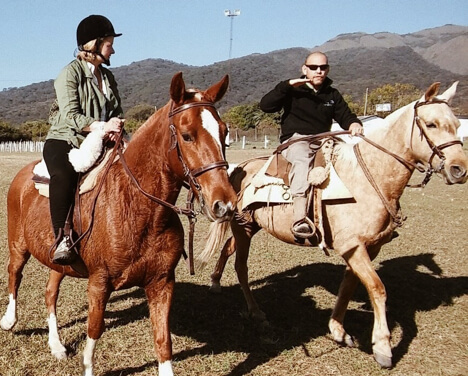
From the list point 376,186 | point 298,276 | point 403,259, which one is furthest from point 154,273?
point 403,259

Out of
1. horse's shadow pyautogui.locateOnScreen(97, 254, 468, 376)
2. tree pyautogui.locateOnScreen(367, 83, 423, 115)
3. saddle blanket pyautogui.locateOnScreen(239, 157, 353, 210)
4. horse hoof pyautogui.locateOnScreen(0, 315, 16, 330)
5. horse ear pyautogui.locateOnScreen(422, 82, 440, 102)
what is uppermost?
tree pyautogui.locateOnScreen(367, 83, 423, 115)

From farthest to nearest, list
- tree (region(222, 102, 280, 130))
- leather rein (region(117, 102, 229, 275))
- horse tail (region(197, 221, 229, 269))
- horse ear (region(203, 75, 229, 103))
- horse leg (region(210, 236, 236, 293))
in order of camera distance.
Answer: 1. tree (region(222, 102, 280, 130))
2. horse leg (region(210, 236, 236, 293))
3. horse tail (region(197, 221, 229, 269))
4. horse ear (region(203, 75, 229, 103))
5. leather rein (region(117, 102, 229, 275))

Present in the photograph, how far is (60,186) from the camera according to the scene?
12.3 feet

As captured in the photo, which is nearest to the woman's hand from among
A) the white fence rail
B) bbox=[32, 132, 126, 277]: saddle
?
bbox=[32, 132, 126, 277]: saddle

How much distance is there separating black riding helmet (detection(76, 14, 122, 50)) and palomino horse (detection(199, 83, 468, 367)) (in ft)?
9.21

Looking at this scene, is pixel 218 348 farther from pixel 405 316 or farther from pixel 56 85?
pixel 56 85

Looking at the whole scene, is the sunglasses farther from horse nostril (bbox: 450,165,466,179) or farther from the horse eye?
the horse eye

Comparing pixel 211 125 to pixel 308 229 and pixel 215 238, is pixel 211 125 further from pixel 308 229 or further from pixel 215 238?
pixel 215 238

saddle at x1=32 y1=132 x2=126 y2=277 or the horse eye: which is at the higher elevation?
the horse eye

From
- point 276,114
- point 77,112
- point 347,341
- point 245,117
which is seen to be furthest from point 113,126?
point 245,117

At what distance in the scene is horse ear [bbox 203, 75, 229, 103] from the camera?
3.18 meters

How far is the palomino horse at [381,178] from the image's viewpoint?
14.8 ft

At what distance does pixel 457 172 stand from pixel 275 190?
2042 mm

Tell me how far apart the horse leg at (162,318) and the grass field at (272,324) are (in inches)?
36.0
